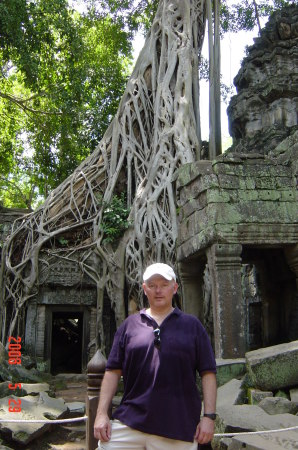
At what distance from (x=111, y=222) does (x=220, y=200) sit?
398 cm

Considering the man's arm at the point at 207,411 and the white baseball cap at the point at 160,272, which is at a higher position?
the white baseball cap at the point at 160,272

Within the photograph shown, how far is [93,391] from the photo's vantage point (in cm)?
235

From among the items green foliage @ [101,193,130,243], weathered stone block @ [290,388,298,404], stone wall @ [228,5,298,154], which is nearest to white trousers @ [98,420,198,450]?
weathered stone block @ [290,388,298,404]

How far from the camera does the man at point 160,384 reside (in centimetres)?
182

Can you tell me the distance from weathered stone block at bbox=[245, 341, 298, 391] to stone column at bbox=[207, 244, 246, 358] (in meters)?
1.04

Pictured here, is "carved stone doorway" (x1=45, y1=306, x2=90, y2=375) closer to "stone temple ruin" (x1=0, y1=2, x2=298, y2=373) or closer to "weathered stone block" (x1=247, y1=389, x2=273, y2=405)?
"stone temple ruin" (x1=0, y1=2, x2=298, y2=373)

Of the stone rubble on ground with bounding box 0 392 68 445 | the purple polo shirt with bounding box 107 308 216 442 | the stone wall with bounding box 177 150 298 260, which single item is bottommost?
the stone rubble on ground with bounding box 0 392 68 445

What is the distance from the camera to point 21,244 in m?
9.89

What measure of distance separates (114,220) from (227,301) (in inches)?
168

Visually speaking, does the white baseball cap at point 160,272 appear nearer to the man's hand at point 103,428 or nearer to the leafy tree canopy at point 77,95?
the man's hand at point 103,428

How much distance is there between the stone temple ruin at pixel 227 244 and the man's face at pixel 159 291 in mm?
2750

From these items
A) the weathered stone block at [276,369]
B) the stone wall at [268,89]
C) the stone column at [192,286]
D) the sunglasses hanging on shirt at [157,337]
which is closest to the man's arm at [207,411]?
the sunglasses hanging on shirt at [157,337]

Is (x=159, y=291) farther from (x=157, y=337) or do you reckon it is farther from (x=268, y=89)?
(x=268, y=89)

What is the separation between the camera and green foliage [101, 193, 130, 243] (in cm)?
855
